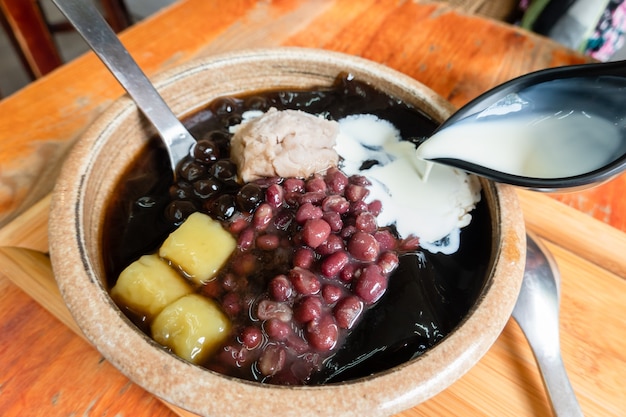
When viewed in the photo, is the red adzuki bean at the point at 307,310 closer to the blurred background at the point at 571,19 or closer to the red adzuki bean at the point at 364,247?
the red adzuki bean at the point at 364,247

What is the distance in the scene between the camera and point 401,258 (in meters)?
1.33

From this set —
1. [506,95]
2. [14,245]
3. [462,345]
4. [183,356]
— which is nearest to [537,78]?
[506,95]

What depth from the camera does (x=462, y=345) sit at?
40.4 inches

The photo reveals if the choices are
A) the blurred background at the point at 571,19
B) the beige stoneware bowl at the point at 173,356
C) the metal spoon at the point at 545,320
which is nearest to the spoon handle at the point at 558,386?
the metal spoon at the point at 545,320

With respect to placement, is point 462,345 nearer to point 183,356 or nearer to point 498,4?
point 183,356

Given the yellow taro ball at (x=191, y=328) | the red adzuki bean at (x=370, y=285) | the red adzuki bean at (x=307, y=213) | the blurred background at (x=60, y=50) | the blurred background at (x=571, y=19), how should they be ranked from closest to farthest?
the yellow taro ball at (x=191, y=328) → the red adzuki bean at (x=370, y=285) → the red adzuki bean at (x=307, y=213) → the blurred background at (x=571, y=19) → the blurred background at (x=60, y=50)

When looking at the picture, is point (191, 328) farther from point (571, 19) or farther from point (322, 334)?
point (571, 19)

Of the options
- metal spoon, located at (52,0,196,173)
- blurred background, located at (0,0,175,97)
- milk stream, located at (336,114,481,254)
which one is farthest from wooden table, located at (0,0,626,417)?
blurred background, located at (0,0,175,97)

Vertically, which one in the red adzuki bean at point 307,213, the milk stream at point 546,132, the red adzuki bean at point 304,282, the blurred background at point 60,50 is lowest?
the blurred background at point 60,50

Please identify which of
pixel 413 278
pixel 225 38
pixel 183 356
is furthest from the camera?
pixel 225 38

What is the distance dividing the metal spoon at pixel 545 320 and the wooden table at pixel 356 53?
0.06 m

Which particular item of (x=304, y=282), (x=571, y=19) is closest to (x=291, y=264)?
(x=304, y=282)

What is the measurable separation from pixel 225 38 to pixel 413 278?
1549 mm

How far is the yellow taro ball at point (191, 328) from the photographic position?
111cm
